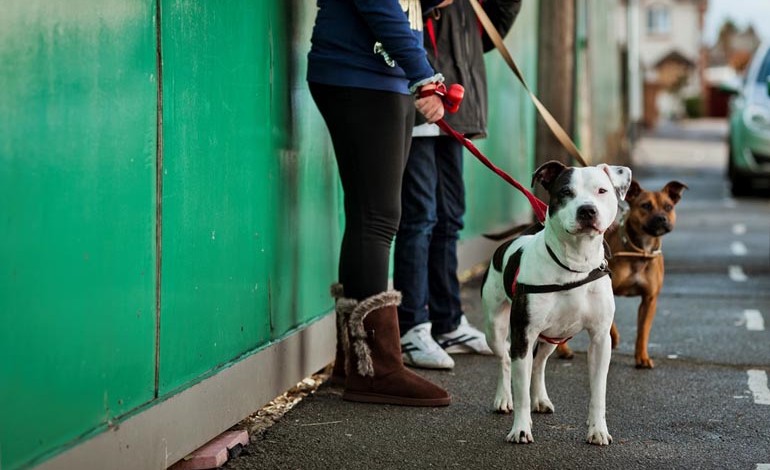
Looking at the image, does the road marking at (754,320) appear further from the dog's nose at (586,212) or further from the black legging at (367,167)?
the dog's nose at (586,212)

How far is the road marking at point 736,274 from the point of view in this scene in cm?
941

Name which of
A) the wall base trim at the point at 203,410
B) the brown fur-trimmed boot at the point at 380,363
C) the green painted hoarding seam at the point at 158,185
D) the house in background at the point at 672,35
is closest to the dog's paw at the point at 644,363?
the brown fur-trimmed boot at the point at 380,363

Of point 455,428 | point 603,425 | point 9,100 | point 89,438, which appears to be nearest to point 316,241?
point 455,428

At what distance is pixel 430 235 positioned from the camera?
6180 mm

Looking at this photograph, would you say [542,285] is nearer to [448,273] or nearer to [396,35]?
[396,35]

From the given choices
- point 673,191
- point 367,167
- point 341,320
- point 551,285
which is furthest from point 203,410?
point 673,191

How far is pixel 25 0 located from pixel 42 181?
1.49 feet

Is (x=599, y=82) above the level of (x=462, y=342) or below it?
above

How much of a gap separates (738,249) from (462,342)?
5.50 m

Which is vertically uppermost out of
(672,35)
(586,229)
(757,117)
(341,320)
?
(672,35)

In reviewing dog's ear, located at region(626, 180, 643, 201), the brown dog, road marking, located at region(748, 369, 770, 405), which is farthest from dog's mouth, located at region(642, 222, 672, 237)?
road marking, located at region(748, 369, 770, 405)

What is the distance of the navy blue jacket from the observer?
15.4 feet

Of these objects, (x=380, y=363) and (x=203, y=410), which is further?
(x=380, y=363)

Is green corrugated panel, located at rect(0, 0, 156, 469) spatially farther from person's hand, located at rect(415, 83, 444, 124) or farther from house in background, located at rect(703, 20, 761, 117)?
house in background, located at rect(703, 20, 761, 117)
